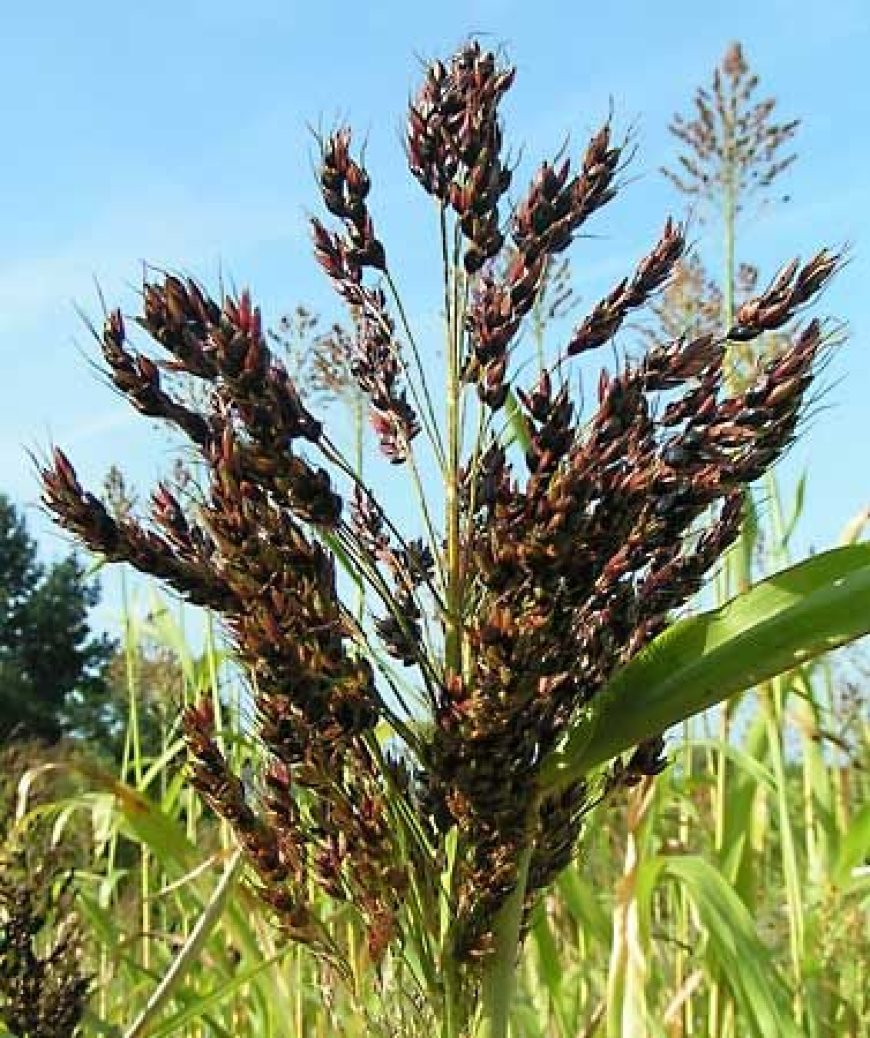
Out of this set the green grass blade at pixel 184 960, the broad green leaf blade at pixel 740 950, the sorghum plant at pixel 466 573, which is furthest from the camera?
the broad green leaf blade at pixel 740 950

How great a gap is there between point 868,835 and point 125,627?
6.09 ft

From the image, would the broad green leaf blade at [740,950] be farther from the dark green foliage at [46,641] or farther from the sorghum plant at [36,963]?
the dark green foliage at [46,641]

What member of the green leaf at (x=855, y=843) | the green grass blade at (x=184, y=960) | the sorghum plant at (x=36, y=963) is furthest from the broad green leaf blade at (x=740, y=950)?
the sorghum plant at (x=36, y=963)

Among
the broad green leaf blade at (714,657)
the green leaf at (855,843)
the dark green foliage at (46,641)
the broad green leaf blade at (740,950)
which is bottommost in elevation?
the broad green leaf blade at (740,950)

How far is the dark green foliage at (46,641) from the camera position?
30.0m

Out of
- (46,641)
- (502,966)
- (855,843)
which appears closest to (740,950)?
(855,843)

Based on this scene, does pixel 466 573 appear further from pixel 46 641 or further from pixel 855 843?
pixel 46 641

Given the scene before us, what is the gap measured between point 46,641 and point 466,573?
107 ft

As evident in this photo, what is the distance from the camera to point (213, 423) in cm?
98

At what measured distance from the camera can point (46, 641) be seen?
32438 mm

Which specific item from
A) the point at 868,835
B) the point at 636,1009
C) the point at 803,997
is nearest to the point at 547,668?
the point at 636,1009

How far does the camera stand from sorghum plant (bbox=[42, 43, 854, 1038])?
2.96 ft

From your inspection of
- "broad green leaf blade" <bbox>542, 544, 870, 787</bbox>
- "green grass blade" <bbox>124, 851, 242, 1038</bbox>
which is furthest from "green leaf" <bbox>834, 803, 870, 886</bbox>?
"broad green leaf blade" <bbox>542, 544, 870, 787</bbox>

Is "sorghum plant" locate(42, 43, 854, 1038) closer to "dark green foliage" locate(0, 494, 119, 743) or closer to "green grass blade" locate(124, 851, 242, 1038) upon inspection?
"green grass blade" locate(124, 851, 242, 1038)
